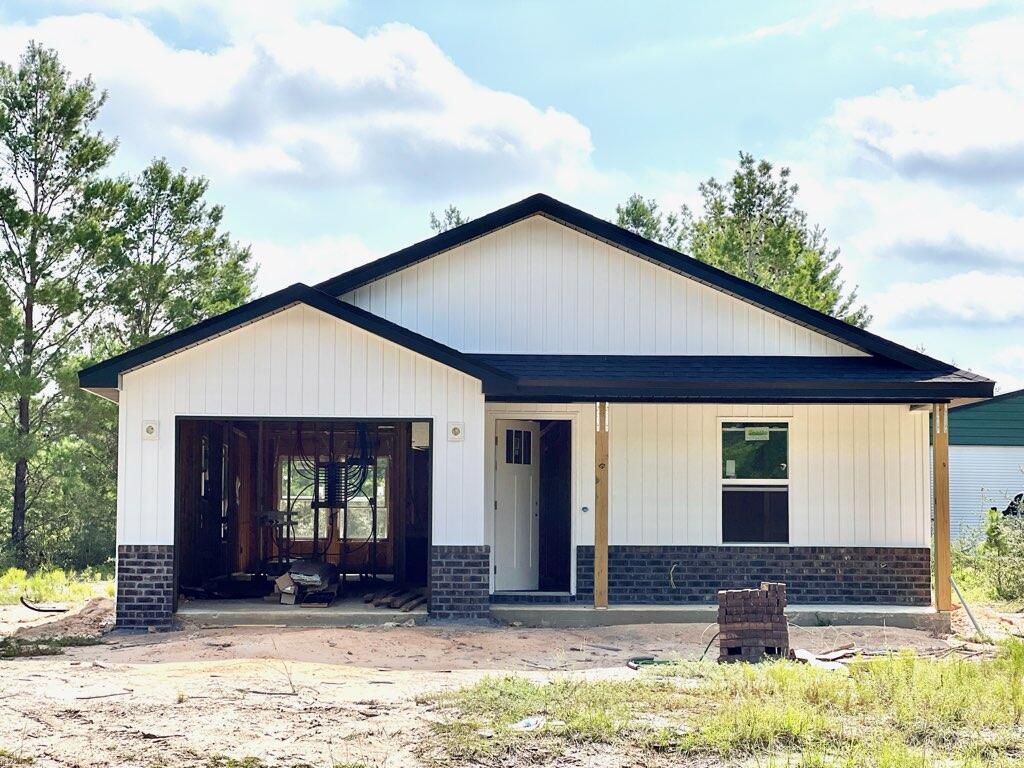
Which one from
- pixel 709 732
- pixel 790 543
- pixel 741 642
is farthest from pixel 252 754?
pixel 790 543

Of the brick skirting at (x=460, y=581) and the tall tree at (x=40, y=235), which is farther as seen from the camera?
the tall tree at (x=40, y=235)

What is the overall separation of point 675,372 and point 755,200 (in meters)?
20.3

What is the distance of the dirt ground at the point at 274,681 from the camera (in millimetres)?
7492

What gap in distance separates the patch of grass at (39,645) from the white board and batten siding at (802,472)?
5.92 meters

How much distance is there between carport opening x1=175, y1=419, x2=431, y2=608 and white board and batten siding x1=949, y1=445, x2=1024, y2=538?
51.9 feet

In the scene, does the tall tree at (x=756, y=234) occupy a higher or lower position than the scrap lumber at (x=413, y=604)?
→ higher

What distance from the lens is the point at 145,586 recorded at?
12773 millimetres

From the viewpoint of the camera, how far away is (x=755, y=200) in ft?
107

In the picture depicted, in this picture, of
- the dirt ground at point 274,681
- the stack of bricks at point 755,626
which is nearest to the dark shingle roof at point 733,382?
the dirt ground at point 274,681

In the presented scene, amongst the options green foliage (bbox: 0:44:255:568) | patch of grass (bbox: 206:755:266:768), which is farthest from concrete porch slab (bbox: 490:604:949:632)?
green foliage (bbox: 0:44:255:568)

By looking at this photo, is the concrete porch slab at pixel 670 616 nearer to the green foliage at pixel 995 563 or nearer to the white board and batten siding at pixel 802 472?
the white board and batten siding at pixel 802 472

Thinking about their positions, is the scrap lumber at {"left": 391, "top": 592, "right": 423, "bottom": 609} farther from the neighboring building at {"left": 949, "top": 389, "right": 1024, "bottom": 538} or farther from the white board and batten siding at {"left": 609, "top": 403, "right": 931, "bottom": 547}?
the neighboring building at {"left": 949, "top": 389, "right": 1024, "bottom": 538}

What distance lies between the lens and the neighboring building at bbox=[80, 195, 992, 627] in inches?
512

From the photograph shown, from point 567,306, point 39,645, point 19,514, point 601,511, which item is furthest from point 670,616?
point 19,514
